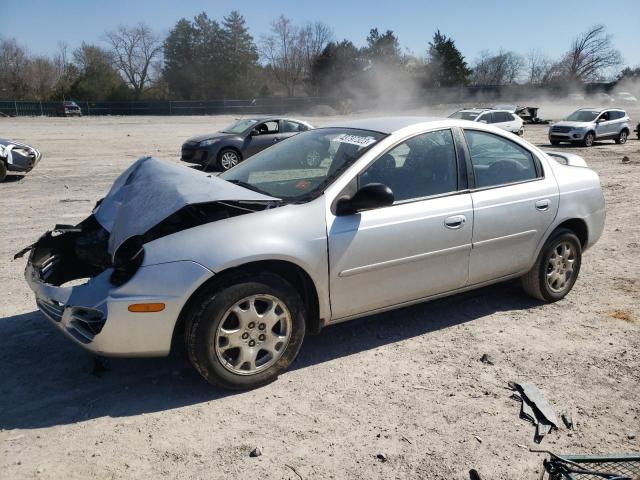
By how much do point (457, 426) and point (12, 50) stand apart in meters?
77.7

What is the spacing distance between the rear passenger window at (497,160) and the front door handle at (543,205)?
0.22m

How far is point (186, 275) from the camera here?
9.89 ft

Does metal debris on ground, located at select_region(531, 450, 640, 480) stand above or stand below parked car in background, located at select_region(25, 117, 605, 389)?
below

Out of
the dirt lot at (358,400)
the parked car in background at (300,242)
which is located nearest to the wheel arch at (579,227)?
the parked car in background at (300,242)

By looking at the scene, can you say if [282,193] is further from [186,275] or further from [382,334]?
[382,334]

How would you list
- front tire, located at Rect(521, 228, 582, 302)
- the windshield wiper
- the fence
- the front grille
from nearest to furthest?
1. the front grille
2. the windshield wiper
3. front tire, located at Rect(521, 228, 582, 302)
4. the fence

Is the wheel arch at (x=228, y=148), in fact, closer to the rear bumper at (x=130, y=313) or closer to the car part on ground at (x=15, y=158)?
the car part on ground at (x=15, y=158)

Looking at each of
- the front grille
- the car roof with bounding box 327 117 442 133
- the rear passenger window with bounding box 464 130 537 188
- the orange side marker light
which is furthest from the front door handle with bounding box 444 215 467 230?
the front grille

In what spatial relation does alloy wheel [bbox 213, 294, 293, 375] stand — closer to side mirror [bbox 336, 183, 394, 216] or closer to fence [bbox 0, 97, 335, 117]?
side mirror [bbox 336, 183, 394, 216]

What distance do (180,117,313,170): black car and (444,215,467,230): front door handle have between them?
1073 centimetres

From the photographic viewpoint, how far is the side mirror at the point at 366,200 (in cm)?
342

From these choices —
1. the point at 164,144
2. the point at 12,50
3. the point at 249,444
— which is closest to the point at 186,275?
the point at 249,444

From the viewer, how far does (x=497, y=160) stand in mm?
4379

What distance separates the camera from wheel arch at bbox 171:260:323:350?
10.2 feet
